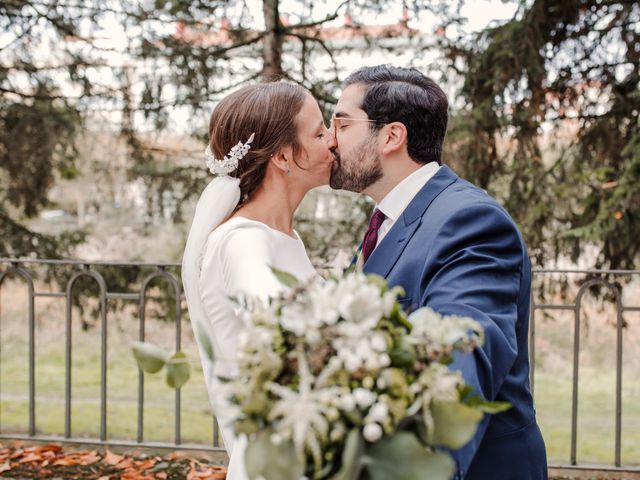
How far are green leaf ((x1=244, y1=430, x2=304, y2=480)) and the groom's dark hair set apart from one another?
1660 millimetres

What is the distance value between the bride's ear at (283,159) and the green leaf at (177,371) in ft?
4.70

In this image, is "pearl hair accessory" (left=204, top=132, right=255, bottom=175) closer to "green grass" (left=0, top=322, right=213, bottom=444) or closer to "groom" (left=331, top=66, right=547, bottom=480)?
"groom" (left=331, top=66, right=547, bottom=480)

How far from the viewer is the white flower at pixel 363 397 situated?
3.62 feet

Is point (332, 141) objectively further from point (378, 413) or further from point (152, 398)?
point (152, 398)

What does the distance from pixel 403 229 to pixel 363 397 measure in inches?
48.2

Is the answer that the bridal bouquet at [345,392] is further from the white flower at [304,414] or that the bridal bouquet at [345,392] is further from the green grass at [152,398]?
the green grass at [152,398]

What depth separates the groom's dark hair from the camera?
2.55 metres

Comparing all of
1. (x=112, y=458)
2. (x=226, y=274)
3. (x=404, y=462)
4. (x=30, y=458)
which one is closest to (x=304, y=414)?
(x=404, y=462)

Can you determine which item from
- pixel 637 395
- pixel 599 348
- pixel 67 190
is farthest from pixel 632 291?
pixel 67 190

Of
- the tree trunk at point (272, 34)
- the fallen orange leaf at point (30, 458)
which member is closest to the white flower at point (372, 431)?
the fallen orange leaf at point (30, 458)

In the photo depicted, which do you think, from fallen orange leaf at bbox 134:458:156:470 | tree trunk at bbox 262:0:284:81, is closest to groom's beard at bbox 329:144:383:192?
fallen orange leaf at bbox 134:458:156:470

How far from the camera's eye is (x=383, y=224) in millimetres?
2662

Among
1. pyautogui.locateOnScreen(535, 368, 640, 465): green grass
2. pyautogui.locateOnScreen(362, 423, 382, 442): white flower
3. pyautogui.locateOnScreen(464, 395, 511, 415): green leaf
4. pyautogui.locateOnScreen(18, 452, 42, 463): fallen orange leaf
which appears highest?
pyautogui.locateOnScreen(464, 395, 511, 415): green leaf

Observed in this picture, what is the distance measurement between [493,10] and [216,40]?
344cm
